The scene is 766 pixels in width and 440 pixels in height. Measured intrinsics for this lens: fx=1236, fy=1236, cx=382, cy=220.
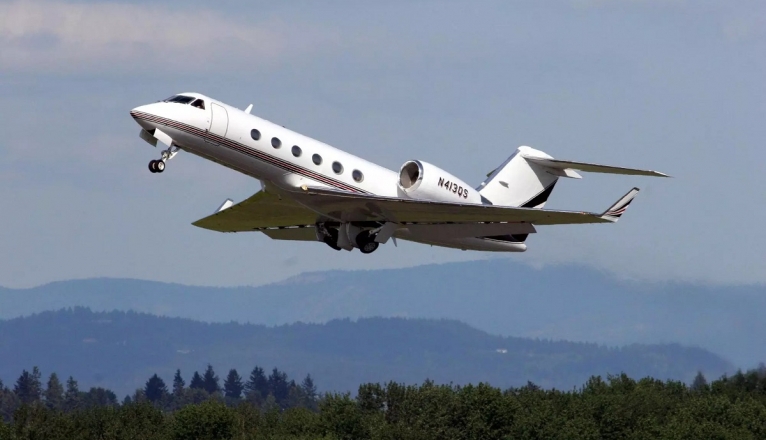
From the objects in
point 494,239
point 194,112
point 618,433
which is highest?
point 194,112

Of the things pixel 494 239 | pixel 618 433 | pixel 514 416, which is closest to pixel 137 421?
pixel 514 416

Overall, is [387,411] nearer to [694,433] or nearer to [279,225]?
[694,433]

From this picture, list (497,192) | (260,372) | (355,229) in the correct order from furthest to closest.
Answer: (260,372) < (497,192) < (355,229)

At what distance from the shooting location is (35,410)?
73625mm

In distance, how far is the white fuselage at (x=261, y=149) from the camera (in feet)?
98.3

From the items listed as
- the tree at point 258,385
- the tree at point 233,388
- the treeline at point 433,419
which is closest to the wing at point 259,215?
the treeline at point 433,419

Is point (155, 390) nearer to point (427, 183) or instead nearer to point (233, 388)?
point (233, 388)

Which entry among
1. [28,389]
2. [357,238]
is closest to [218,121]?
[357,238]

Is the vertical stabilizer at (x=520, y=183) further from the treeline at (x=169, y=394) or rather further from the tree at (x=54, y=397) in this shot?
the tree at (x=54, y=397)

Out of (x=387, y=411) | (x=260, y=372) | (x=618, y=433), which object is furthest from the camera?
(x=260, y=372)

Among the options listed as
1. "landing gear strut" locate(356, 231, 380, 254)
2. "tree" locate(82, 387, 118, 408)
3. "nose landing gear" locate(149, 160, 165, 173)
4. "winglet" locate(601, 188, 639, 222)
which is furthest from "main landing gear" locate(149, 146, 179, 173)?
"tree" locate(82, 387, 118, 408)

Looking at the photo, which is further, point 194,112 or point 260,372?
point 260,372

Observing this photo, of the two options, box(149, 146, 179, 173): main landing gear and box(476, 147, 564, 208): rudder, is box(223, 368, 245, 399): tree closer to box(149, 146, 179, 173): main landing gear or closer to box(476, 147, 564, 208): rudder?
box(476, 147, 564, 208): rudder

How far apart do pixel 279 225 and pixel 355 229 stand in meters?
3.60
